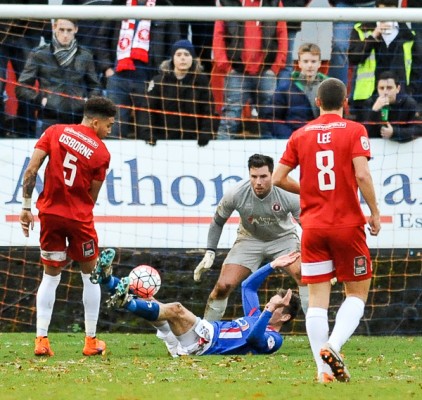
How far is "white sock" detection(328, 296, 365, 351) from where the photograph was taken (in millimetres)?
8184

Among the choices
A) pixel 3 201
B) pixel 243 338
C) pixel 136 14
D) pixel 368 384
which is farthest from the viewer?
pixel 3 201

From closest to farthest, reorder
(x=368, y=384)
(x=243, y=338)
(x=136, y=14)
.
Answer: (x=368, y=384), (x=243, y=338), (x=136, y=14)

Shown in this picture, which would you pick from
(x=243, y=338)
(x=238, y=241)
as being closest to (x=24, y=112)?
(x=238, y=241)

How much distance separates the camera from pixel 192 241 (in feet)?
45.3

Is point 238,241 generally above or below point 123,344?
above

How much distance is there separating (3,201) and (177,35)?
2.74m

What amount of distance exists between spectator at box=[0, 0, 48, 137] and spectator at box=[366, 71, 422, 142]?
383cm

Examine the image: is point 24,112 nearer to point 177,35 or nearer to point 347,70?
point 177,35

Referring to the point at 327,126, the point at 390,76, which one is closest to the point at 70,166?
the point at 327,126

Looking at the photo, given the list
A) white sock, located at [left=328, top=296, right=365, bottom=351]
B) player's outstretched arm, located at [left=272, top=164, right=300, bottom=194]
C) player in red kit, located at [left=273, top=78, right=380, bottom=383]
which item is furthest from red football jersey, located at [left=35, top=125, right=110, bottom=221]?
white sock, located at [left=328, top=296, right=365, bottom=351]

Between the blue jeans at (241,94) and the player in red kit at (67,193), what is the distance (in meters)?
3.44

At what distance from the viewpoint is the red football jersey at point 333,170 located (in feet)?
27.3

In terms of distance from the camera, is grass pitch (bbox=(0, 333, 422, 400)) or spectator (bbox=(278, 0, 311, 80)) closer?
grass pitch (bbox=(0, 333, 422, 400))

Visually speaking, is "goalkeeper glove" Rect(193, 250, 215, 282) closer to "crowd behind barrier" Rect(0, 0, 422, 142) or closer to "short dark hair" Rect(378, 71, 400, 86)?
"crowd behind barrier" Rect(0, 0, 422, 142)
